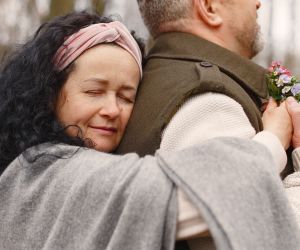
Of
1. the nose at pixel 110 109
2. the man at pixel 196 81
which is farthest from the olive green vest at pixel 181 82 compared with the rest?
the nose at pixel 110 109

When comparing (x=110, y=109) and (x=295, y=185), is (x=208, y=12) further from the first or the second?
(x=295, y=185)

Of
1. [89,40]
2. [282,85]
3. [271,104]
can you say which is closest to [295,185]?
[271,104]

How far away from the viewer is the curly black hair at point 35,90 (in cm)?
208

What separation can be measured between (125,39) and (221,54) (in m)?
0.46

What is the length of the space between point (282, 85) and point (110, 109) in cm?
83

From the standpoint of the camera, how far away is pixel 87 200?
1.76 m

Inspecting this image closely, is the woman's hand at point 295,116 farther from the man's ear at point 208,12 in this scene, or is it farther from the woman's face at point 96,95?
the woman's face at point 96,95

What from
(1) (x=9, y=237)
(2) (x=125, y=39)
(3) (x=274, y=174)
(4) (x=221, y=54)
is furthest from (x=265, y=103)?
(1) (x=9, y=237)

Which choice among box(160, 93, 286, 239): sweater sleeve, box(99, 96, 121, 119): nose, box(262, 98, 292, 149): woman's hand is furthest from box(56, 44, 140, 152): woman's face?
box(262, 98, 292, 149): woman's hand

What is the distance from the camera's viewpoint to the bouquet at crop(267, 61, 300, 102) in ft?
8.28

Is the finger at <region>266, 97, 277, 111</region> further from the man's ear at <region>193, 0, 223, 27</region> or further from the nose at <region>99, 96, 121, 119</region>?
the nose at <region>99, 96, 121, 119</region>

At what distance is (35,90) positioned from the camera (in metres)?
2.19

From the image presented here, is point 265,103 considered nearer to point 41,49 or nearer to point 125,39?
point 125,39

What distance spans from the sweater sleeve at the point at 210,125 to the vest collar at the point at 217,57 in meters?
0.38
